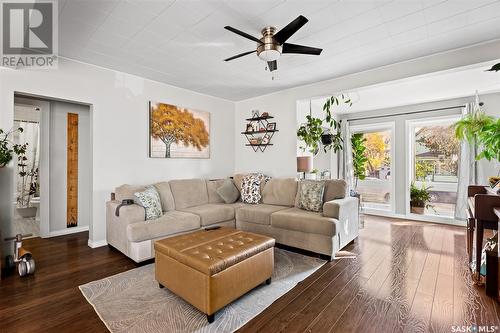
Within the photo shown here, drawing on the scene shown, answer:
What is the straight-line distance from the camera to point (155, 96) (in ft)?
13.2

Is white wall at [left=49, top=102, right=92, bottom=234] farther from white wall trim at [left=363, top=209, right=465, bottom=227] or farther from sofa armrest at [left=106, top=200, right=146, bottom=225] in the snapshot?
white wall trim at [left=363, top=209, right=465, bottom=227]

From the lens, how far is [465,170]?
4508 millimetres

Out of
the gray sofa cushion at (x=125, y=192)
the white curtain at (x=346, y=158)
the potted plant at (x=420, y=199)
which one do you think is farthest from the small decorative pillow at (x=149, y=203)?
the potted plant at (x=420, y=199)

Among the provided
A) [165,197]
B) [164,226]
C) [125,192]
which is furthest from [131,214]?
[165,197]

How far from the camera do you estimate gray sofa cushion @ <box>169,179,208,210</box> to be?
3809mm

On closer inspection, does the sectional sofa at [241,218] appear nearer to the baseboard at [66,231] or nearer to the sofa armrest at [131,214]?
the sofa armrest at [131,214]

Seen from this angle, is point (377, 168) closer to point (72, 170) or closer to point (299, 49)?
point (299, 49)

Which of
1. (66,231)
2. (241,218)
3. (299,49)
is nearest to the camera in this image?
(299,49)

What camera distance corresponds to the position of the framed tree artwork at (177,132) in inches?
157

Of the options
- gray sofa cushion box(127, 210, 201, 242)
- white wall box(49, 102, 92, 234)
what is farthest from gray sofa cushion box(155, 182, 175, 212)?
white wall box(49, 102, 92, 234)

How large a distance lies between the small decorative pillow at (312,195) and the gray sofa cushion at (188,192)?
170cm

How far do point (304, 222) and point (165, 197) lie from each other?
209 centimetres
